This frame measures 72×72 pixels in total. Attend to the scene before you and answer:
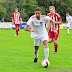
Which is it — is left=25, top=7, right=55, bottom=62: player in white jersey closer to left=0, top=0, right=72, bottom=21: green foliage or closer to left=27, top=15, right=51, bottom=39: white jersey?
left=27, top=15, right=51, bottom=39: white jersey

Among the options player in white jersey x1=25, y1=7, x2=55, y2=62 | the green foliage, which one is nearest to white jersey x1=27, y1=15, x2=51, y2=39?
player in white jersey x1=25, y1=7, x2=55, y2=62

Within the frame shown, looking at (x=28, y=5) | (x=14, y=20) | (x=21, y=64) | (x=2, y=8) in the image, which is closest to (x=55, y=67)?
(x=21, y=64)

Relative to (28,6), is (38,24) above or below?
above

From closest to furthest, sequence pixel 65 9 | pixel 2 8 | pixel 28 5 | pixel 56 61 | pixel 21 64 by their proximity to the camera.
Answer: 1. pixel 21 64
2. pixel 56 61
3. pixel 2 8
4. pixel 28 5
5. pixel 65 9

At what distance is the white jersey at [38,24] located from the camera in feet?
32.1

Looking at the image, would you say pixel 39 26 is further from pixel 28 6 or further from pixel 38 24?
pixel 28 6

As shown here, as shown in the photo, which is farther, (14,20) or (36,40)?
(14,20)

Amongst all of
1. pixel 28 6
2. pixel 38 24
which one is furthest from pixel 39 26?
pixel 28 6

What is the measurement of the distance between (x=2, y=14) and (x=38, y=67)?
183 feet

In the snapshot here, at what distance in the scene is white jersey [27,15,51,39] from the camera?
9781 mm

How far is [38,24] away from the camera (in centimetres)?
988

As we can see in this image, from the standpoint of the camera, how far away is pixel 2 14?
64375 millimetres

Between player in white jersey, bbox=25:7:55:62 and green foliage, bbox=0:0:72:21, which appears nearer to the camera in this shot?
player in white jersey, bbox=25:7:55:62

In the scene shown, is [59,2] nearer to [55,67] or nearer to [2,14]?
[2,14]
